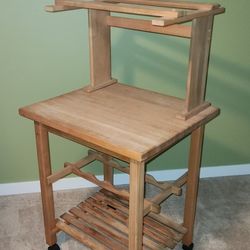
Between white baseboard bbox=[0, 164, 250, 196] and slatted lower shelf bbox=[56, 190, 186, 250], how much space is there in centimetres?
30

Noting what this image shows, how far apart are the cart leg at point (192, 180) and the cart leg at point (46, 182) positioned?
572 millimetres

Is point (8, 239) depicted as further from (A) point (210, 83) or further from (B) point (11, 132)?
(A) point (210, 83)

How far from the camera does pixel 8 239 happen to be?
5.97ft

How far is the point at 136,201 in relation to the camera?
1253 millimetres

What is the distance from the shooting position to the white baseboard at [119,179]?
2105mm

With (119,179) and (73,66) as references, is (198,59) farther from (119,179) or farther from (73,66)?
(119,179)

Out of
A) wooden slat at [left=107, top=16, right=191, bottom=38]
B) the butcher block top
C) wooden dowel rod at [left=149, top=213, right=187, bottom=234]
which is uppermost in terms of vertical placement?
wooden slat at [left=107, top=16, right=191, bottom=38]

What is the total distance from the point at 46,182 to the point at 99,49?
1.92 feet

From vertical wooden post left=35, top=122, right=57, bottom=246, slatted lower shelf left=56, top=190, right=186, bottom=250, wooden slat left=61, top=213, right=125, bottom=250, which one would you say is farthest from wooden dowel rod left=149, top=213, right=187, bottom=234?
vertical wooden post left=35, top=122, right=57, bottom=246

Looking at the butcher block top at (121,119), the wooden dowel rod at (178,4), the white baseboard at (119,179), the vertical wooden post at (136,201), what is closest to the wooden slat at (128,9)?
the wooden dowel rod at (178,4)

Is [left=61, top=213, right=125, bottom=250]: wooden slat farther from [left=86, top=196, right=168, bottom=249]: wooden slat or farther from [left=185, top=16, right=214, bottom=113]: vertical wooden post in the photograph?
[left=185, top=16, right=214, bottom=113]: vertical wooden post

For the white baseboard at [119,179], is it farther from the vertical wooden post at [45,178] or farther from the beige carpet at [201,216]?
the vertical wooden post at [45,178]

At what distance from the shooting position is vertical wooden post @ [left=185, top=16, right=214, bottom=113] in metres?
1.28

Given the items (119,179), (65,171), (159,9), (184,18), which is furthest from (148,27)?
(119,179)
